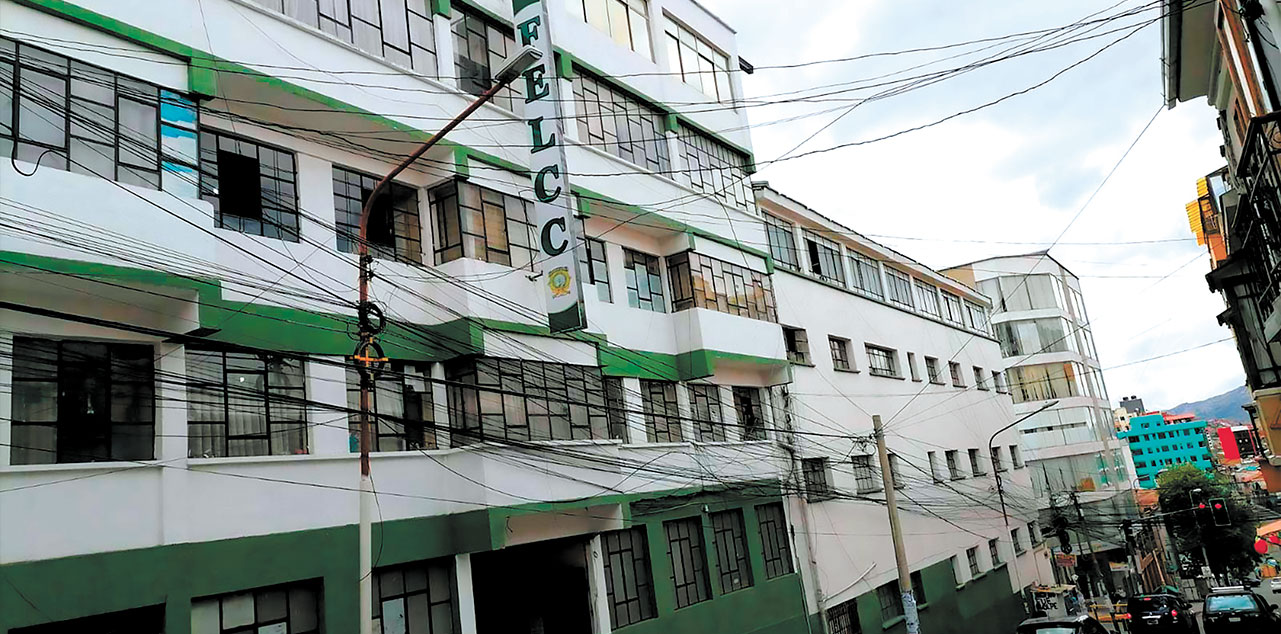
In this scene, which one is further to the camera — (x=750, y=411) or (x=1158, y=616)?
(x=1158, y=616)

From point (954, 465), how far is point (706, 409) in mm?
17344

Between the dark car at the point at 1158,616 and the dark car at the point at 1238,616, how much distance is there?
186cm

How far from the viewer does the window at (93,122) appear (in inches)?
386

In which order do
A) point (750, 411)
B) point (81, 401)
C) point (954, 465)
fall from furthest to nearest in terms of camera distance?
point (954, 465) → point (750, 411) → point (81, 401)

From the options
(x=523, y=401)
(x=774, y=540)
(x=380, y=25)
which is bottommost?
(x=774, y=540)

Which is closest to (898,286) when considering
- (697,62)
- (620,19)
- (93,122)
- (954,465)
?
(954,465)

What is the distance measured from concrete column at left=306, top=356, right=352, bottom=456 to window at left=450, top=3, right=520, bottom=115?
255 inches

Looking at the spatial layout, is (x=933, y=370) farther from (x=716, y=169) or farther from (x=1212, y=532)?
Result: (x=1212, y=532)

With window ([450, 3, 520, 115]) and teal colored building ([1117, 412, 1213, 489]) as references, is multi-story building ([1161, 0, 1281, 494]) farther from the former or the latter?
teal colored building ([1117, 412, 1213, 489])

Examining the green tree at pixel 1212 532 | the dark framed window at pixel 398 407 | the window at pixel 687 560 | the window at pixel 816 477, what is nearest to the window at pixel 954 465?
the window at pixel 816 477

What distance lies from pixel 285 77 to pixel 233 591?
7586 millimetres

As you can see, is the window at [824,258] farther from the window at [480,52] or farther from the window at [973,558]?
the window at [480,52]

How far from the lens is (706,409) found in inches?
859

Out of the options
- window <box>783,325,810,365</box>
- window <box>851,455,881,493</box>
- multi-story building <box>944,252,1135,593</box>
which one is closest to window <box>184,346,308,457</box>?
window <box>783,325,810,365</box>
